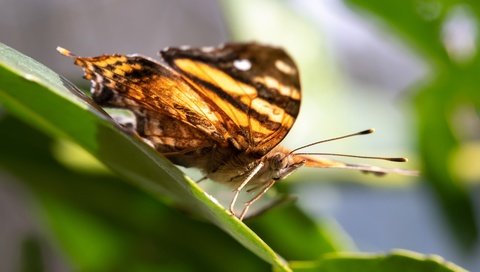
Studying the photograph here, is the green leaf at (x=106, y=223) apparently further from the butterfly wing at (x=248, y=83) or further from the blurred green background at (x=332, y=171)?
the butterfly wing at (x=248, y=83)

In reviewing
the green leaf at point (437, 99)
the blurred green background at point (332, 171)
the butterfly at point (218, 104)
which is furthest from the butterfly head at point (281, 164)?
the green leaf at point (437, 99)

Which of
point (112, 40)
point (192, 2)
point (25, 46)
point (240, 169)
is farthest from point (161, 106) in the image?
point (192, 2)

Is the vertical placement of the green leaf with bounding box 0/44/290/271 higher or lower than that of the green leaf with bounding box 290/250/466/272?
higher

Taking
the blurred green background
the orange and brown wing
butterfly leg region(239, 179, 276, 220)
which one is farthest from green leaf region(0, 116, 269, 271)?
the orange and brown wing

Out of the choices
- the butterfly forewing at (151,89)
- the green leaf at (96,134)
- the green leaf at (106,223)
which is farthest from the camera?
the green leaf at (106,223)

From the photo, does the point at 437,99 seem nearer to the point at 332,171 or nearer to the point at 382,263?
the point at 332,171

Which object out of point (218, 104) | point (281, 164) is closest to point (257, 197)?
point (281, 164)

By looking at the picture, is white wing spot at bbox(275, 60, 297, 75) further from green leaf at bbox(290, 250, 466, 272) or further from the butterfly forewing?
green leaf at bbox(290, 250, 466, 272)
